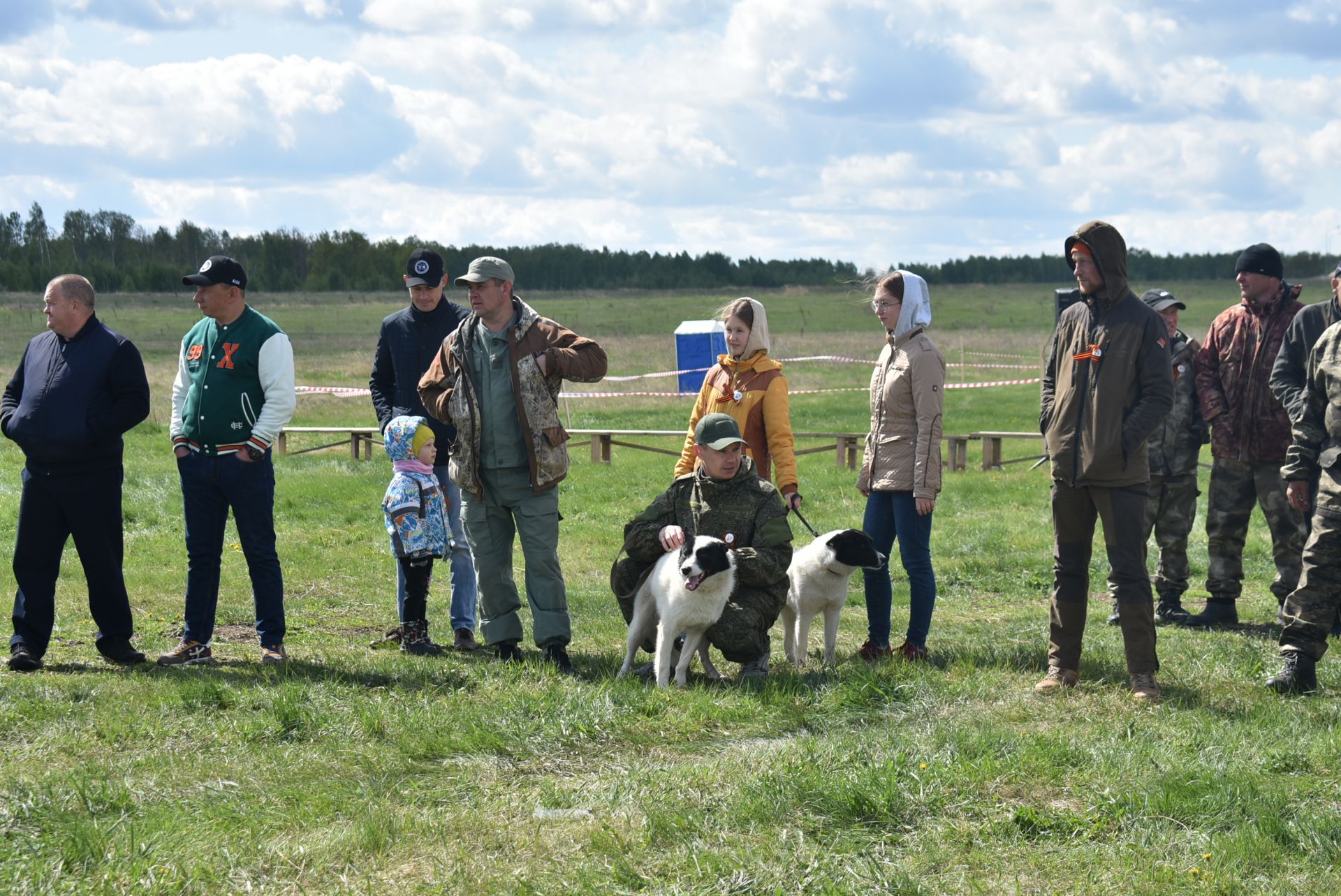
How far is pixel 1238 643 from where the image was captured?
695cm

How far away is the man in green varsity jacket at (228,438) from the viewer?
20.5 ft

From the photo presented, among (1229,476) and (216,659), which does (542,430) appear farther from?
(1229,476)

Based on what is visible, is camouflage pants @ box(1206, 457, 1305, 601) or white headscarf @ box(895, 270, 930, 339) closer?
white headscarf @ box(895, 270, 930, 339)

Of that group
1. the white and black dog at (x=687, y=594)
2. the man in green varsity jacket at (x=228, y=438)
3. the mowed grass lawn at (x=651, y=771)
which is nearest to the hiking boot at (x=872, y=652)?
the mowed grass lawn at (x=651, y=771)

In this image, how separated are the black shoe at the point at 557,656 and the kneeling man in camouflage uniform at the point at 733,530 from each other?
1.37ft

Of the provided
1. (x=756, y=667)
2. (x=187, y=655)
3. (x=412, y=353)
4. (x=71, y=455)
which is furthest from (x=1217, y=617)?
(x=71, y=455)

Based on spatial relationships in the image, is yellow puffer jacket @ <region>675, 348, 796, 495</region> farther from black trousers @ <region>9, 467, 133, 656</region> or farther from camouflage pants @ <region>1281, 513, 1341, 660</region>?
black trousers @ <region>9, 467, 133, 656</region>

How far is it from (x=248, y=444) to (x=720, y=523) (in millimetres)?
2371

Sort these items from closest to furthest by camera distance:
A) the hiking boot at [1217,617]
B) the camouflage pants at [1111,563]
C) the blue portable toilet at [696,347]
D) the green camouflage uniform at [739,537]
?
1. the camouflage pants at [1111,563]
2. the green camouflage uniform at [739,537]
3. the hiking boot at [1217,617]
4. the blue portable toilet at [696,347]

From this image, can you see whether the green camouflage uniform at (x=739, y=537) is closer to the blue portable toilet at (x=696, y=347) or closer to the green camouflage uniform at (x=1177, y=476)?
the green camouflage uniform at (x=1177, y=476)

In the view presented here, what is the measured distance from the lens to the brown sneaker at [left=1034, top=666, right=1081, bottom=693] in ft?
18.9

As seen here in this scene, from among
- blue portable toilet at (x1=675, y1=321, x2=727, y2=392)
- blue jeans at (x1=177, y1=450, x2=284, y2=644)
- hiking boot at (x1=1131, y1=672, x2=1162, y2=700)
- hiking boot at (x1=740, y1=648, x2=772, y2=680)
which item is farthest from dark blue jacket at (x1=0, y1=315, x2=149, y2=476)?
blue portable toilet at (x1=675, y1=321, x2=727, y2=392)

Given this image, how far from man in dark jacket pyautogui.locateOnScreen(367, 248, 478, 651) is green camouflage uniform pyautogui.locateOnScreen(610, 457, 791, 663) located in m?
1.34

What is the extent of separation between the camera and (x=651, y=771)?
445cm
